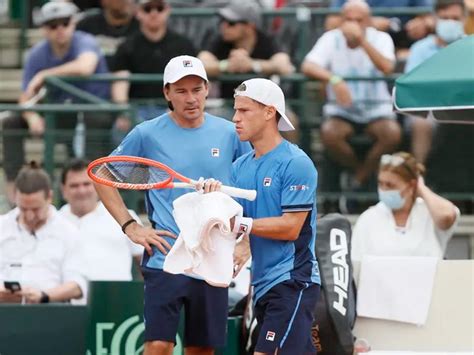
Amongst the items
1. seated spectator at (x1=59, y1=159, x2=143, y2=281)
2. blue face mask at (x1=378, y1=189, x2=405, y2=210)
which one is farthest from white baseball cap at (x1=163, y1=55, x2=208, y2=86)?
blue face mask at (x1=378, y1=189, x2=405, y2=210)

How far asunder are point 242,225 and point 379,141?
5193 mm

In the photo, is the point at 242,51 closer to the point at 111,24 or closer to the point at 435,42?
the point at 435,42

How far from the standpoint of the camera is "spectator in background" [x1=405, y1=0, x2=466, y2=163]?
11672 mm

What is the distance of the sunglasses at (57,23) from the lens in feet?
39.6

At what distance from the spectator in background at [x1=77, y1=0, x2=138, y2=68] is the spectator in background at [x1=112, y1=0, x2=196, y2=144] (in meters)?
0.77

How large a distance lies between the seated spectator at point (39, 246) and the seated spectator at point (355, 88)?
2.94 metres

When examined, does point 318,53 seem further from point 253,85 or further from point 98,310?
point 253,85

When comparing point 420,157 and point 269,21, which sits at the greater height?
point 269,21

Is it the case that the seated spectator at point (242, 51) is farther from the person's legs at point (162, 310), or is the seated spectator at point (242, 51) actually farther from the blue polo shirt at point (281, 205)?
the blue polo shirt at point (281, 205)

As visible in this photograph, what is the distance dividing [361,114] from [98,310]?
3999mm

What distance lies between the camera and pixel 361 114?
11.8 meters

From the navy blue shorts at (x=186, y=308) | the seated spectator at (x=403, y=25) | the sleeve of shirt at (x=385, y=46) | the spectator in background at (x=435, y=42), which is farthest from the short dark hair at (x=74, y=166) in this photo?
the seated spectator at (x=403, y=25)

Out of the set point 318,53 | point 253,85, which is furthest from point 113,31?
point 253,85

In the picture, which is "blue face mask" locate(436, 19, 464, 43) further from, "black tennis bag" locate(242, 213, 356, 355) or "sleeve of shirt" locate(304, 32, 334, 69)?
"black tennis bag" locate(242, 213, 356, 355)
